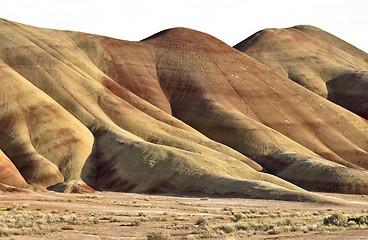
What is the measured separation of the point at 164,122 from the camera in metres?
106

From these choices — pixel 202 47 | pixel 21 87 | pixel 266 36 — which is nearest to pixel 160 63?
pixel 202 47

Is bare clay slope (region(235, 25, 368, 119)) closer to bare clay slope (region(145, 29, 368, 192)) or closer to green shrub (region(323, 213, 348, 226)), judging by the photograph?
bare clay slope (region(145, 29, 368, 192))

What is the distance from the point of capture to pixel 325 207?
63719mm

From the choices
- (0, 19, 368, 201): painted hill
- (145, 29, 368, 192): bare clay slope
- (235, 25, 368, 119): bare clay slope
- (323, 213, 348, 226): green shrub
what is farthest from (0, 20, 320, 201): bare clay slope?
(235, 25, 368, 119): bare clay slope

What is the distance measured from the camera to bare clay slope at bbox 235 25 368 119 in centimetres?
15300

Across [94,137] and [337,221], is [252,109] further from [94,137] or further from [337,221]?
[337,221]

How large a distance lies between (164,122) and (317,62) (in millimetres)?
76342

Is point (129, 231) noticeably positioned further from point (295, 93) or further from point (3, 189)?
point (295, 93)

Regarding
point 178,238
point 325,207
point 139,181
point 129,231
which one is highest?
point 178,238

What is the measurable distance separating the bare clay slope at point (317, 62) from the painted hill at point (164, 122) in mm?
24681

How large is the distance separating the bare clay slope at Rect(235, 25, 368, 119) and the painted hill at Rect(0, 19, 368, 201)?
24.7 meters

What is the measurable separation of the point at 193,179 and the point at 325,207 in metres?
24.3

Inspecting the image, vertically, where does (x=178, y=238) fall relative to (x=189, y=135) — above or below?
above

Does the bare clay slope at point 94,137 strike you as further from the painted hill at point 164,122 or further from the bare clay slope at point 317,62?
the bare clay slope at point 317,62
